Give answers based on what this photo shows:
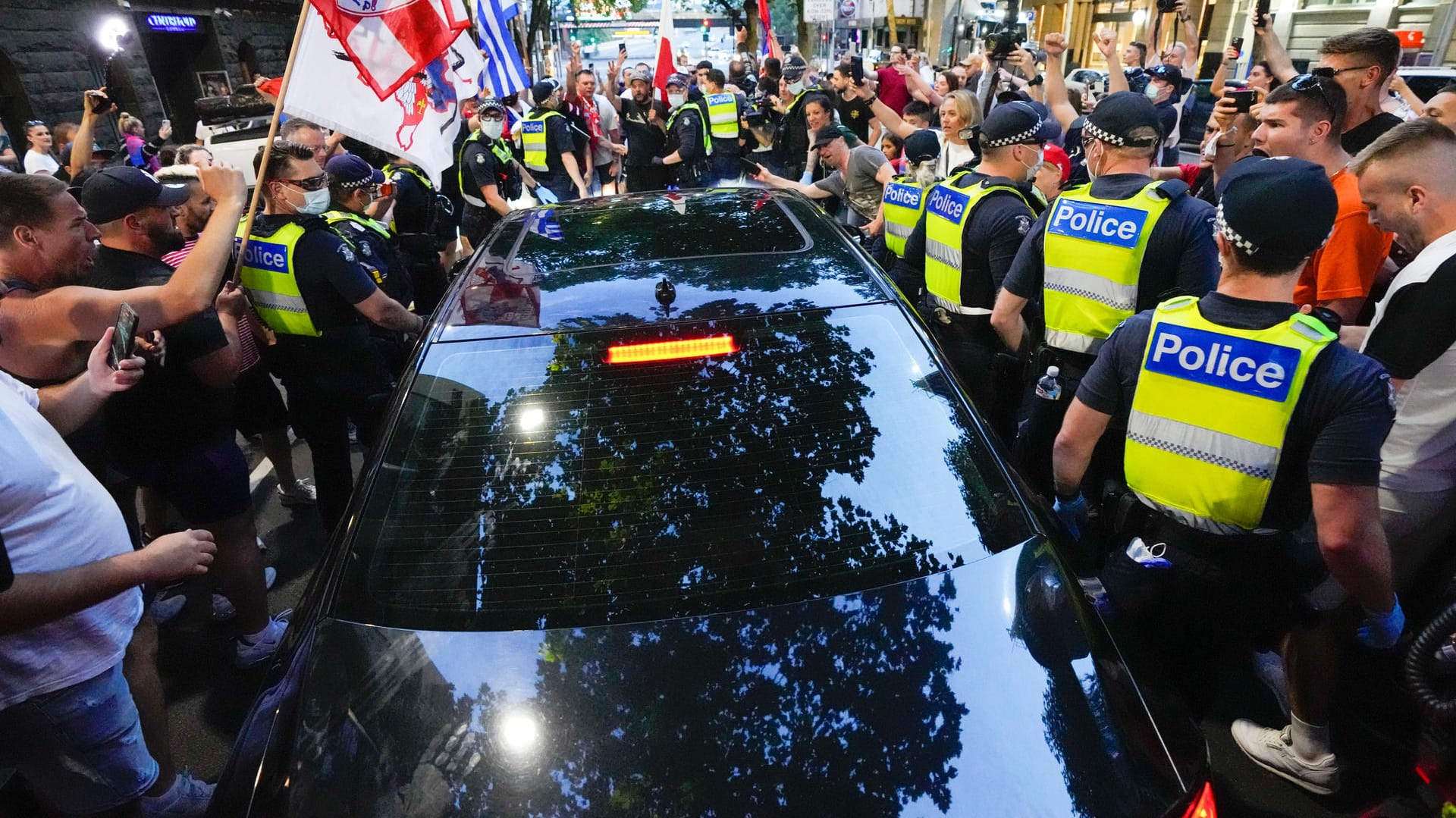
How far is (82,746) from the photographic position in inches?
85.0

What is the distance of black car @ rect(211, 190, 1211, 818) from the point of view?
1.47m

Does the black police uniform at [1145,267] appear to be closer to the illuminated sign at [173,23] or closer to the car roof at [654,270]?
the car roof at [654,270]

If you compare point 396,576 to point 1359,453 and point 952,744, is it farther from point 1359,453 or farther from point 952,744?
point 1359,453

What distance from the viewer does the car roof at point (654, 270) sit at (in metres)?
2.42

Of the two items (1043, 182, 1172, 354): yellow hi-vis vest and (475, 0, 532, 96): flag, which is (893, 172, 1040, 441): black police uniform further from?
(475, 0, 532, 96): flag

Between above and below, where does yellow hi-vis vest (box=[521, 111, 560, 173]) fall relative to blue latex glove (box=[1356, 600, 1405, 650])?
above

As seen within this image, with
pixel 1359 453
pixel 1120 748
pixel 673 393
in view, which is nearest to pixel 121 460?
pixel 673 393

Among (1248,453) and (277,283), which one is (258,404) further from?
(1248,453)

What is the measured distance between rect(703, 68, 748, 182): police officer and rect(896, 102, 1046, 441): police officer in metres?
6.01

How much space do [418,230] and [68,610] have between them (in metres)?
5.27

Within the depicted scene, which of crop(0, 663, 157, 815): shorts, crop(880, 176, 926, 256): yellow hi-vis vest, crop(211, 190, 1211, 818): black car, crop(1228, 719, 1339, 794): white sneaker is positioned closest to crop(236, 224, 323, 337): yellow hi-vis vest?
crop(211, 190, 1211, 818): black car

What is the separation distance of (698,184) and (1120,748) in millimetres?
9315

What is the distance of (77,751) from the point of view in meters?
2.16

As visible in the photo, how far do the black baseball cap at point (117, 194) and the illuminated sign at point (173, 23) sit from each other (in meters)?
18.3
